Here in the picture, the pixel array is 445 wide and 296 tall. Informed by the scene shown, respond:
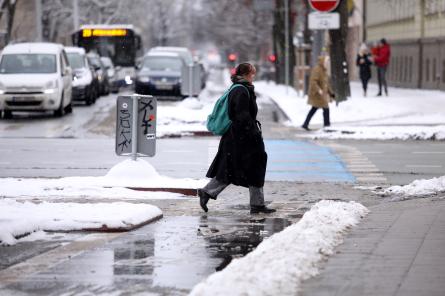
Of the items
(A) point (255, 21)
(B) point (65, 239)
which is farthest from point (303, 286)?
(A) point (255, 21)

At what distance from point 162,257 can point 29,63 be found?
80.7 feet

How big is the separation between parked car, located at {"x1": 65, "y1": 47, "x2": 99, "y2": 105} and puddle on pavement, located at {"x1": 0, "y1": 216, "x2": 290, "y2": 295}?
93.3 feet

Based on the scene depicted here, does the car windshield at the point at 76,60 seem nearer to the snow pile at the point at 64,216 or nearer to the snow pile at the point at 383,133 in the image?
the snow pile at the point at 383,133

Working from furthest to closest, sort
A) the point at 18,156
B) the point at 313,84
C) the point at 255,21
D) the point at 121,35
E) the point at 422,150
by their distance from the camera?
the point at 255,21, the point at 121,35, the point at 313,84, the point at 422,150, the point at 18,156

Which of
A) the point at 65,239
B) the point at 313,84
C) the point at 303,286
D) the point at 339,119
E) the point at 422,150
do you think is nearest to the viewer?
the point at 303,286

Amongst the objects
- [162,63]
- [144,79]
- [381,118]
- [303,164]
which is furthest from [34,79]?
[162,63]

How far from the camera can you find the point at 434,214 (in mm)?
12719

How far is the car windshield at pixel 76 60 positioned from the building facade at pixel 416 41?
13.2 m

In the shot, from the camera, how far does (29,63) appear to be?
33938 mm

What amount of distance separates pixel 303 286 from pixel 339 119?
23.9m

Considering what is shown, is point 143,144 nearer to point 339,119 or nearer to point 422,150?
point 422,150

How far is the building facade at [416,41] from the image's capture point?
48.8 m

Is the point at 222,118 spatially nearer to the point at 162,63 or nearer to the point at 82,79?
the point at 82,79

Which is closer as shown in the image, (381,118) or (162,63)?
(381,118)
